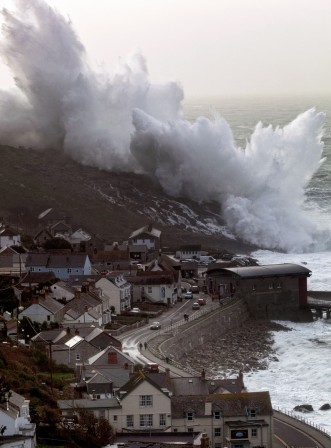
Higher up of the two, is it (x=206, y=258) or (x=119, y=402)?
(x=206, y=258)

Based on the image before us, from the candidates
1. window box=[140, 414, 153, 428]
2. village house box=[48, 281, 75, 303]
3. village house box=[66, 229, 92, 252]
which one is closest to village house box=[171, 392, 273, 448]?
window box=[140, 414, 153, 428]

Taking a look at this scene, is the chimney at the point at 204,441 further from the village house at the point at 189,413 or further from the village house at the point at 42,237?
the village house at the point at 42,237

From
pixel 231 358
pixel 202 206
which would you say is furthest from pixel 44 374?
pixel 202 206

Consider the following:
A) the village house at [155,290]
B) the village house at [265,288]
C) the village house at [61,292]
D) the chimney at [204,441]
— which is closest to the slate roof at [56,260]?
the village house at [155,290]

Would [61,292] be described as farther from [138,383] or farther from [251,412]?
[251,412]

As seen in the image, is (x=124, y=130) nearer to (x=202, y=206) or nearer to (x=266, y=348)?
(x=202, y=206)

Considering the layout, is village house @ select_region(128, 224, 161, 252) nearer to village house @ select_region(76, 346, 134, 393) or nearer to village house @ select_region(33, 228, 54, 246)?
village house @ select_region(33, 228, 54, 246)

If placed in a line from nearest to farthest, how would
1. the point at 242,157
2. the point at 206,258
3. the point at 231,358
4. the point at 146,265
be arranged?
1. the point at 231,358
2. the point at 146,265
3. the point at 206,258
4. the point at 242,157

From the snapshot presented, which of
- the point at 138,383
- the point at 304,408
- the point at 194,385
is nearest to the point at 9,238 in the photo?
the point at 304,408
